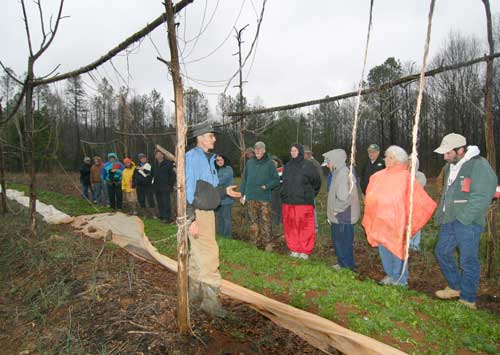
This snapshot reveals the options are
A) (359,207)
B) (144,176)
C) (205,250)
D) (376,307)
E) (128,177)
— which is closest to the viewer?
(205,250)

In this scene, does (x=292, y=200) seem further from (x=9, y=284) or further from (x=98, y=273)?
(x=9, y=284)

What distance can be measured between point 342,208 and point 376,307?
6.41ft

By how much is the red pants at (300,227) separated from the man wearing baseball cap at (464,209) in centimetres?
224

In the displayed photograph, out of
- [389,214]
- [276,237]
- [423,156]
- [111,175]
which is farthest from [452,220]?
[423,156]

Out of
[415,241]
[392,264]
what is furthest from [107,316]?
[415,241]

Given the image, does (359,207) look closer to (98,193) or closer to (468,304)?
(468,304)

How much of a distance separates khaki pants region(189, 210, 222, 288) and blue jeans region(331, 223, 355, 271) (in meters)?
2.66

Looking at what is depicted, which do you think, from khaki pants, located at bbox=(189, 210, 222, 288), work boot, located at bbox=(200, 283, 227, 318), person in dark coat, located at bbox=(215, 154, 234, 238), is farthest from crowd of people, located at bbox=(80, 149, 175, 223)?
work boot, located at bbox=(200, 283, 227, 318)

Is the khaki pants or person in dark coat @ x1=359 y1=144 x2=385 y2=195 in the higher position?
person in dark coat @ x1=359 y1=144 x2=385 y2=195

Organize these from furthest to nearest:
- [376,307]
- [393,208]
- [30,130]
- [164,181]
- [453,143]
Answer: [164,181] < [30,130] < [393,208] < [453,143] < [376,307]

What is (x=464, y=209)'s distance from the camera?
4.17 metres

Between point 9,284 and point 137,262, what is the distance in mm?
1812

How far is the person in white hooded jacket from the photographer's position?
5.48 m

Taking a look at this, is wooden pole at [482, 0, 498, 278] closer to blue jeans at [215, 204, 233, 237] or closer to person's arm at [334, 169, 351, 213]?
person's arm at [334, 169, 351, 213]
